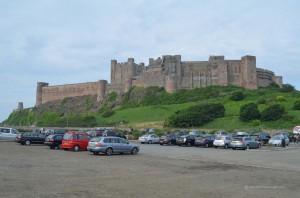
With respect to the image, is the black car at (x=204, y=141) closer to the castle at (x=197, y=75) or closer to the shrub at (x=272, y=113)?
the shrub at (x=272, y=113)

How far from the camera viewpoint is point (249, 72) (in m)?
102

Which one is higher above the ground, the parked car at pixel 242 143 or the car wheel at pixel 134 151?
the parked car at pixel 242 143

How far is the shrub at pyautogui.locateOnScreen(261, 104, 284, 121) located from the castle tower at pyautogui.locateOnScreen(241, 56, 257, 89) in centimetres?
3536

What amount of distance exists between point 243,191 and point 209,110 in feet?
211

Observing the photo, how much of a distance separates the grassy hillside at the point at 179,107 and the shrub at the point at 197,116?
4.86ft

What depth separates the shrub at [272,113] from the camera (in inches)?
2601

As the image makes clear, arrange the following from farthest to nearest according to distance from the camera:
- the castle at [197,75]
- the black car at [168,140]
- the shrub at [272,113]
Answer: the castle at [197,75] < the shrub at [272,113] < the black car at [168,140]

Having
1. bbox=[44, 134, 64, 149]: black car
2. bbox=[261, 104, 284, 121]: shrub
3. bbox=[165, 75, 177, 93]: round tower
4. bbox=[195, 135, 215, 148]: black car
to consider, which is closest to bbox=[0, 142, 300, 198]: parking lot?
bbox=[44, 134, 64, 149]: black car

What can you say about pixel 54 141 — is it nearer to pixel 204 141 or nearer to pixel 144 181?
pixel 204 141

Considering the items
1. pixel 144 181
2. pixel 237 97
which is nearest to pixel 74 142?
pixel 144 181

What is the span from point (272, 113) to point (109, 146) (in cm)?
5123

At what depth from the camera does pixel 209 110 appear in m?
74.3

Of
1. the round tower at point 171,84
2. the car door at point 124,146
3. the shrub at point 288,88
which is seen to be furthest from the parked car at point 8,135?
the shrub at point 288,88

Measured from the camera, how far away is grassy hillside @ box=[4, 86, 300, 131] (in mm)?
67169
